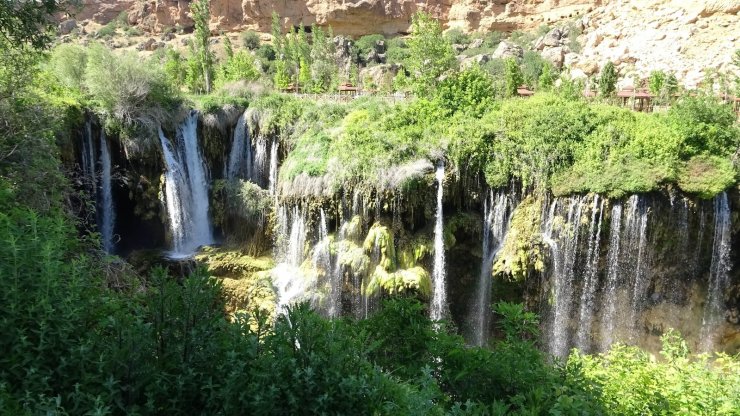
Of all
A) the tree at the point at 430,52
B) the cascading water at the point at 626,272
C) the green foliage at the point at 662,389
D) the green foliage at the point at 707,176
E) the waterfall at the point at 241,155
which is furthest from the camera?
the tree at the point at 430,52

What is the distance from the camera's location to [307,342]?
9.84 feet

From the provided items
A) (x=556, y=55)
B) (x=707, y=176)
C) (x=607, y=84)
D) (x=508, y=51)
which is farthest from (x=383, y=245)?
(x=508, y=51)

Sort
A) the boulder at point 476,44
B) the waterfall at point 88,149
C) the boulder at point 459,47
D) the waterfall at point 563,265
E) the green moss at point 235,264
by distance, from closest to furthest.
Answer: the waterfall at point 563,265
the green moss at point 235,264
the waterfall at point 88,149
the boulder at point 476,44
the boulder at point 459,47

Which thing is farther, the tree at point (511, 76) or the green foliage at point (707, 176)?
the tree at point (511, 76)

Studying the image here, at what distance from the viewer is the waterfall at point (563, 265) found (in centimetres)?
1209

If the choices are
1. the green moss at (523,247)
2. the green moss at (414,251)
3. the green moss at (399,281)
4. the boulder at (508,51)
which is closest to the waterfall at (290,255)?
the green moss at (399,281)

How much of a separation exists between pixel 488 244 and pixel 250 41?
49.4 metres

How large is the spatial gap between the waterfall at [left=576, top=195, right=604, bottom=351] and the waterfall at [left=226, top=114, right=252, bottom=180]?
11.9 metres

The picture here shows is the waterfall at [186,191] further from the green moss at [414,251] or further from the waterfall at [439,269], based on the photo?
the waterfall at [439,269]

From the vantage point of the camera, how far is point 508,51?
153ft

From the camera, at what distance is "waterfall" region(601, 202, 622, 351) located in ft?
38.7

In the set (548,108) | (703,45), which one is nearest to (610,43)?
(703,45)

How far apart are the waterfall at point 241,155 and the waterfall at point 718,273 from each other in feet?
47.5

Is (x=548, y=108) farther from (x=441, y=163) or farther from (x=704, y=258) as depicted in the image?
(x=704, y=258)
